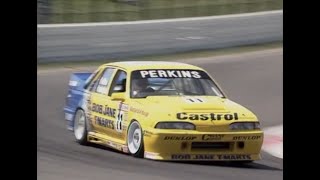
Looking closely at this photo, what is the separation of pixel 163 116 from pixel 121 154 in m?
0.92

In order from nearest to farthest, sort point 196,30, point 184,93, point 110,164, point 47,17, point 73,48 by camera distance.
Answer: point 110,164, point 184,93, point 73,48, point 47,17, point 196,30

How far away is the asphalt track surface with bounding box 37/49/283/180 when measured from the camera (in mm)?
8047

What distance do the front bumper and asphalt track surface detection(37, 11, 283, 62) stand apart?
36.3 ft

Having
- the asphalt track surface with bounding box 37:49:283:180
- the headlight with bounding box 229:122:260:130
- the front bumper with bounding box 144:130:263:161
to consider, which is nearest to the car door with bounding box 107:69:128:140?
the asphalt track surface with bounding box 37:49:283:180

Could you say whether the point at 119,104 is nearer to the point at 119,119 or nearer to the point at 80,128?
the point at 119,119

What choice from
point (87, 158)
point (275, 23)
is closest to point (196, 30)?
point (275, 23)

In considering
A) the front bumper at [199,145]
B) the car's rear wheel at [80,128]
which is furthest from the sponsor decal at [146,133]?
the car's rear wheel at [80,128]

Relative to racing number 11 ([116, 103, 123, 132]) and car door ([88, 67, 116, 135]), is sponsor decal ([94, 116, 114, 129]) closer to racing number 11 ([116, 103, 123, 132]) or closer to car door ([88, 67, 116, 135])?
car door ([88, 67, 116, 135])

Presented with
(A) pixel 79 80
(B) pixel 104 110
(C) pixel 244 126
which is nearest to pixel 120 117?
(B) pixel 104 110

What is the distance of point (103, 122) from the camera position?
33.9 ft
